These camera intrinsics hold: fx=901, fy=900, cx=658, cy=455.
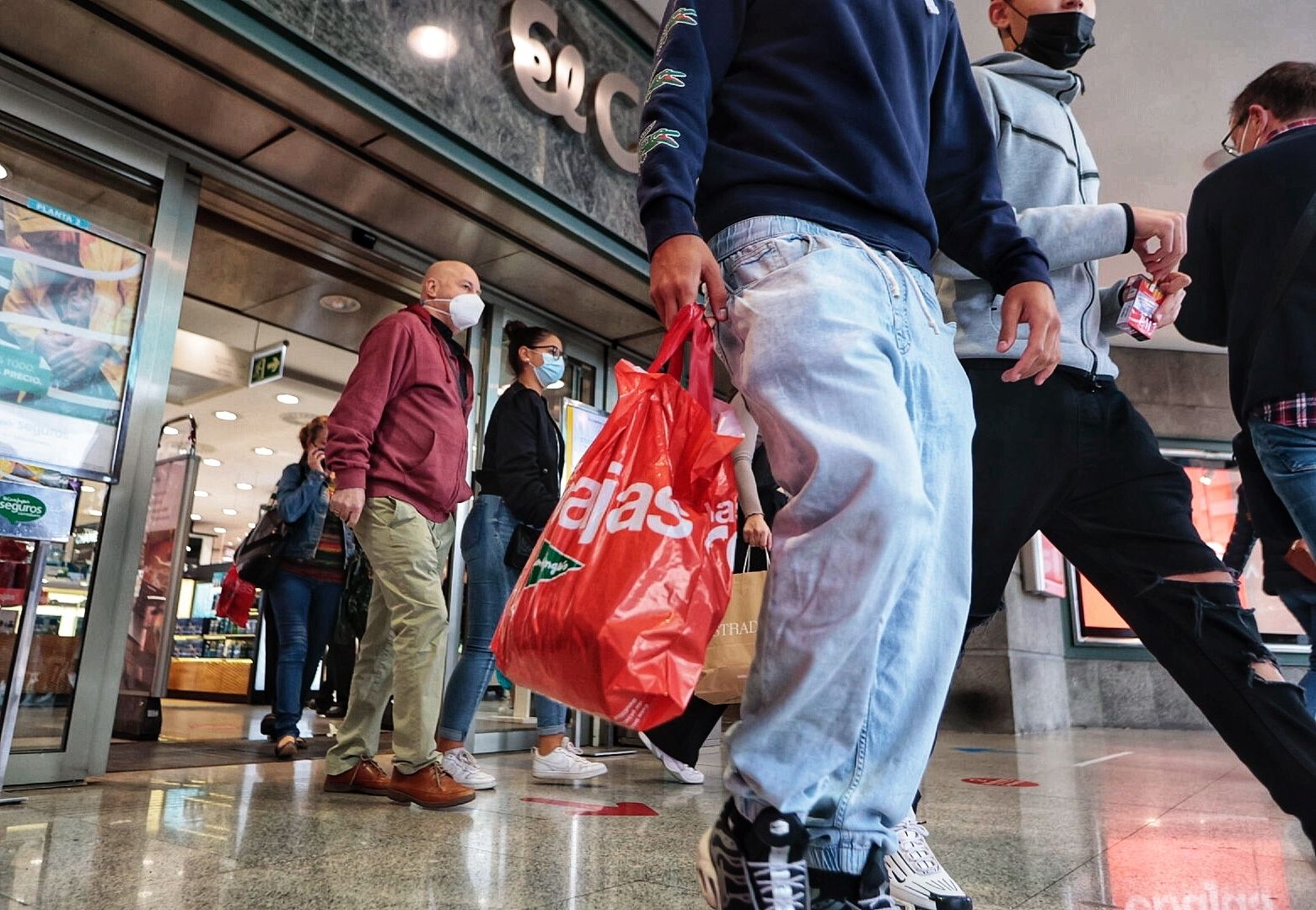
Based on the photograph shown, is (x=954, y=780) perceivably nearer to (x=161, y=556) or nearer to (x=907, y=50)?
(x=907, y=50)

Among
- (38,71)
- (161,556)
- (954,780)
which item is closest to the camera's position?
(38,71)

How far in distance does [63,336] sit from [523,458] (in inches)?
63.5

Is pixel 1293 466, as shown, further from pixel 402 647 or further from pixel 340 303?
pixel 340 303

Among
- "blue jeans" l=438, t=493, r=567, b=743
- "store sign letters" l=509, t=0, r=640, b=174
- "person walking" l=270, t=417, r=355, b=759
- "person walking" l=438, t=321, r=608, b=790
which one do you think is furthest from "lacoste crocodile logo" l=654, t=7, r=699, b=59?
"person walking" l=270, t=417, r=355, b=759

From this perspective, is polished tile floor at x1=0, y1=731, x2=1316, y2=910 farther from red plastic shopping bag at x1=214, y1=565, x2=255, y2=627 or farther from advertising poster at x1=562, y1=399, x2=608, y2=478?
red plastic shopping bag at x1=214, y1=565, x2=255, y2=627

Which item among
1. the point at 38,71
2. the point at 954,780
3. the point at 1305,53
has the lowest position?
the point at 954,780

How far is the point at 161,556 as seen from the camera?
5574 mm

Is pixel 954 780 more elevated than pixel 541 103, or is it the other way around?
pixel 541 103

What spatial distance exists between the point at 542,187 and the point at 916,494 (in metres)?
3.65

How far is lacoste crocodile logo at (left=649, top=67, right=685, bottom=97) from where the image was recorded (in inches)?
49.5

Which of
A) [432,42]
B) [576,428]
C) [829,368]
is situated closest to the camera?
[829,368]

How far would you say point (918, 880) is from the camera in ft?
4.89

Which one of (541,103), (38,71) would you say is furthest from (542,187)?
(38,71)

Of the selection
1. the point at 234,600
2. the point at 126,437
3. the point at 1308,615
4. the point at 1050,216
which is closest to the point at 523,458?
the point at 126,437
